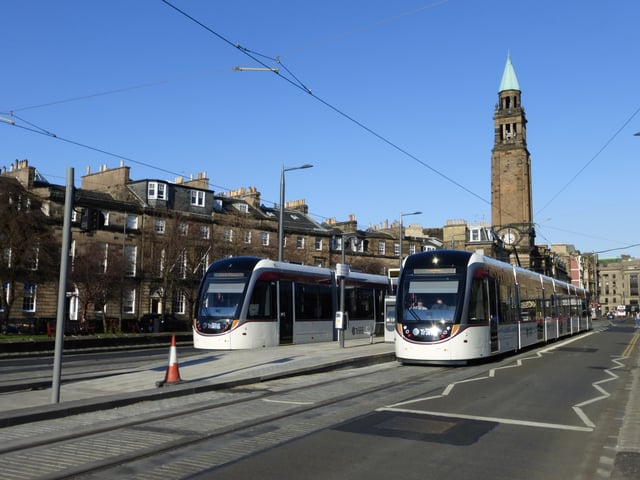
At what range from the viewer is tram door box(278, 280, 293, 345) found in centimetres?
2244

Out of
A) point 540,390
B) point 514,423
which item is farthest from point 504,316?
point 514,423

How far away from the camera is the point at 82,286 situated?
42.3 m

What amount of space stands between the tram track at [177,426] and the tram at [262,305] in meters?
7.08

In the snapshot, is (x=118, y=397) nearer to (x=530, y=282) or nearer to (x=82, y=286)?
(x=530, y=282)

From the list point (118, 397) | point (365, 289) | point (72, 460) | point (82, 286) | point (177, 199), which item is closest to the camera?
point (72, 460)

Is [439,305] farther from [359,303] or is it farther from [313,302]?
[359,303]

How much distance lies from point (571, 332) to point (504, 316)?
63.9 feet

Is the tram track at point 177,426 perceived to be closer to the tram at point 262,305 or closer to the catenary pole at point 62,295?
the catenary pole at point 62,295

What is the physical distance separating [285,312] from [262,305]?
1.60 m

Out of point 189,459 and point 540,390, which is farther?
point 540,390

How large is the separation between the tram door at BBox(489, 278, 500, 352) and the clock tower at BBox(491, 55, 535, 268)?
75618 millimetres

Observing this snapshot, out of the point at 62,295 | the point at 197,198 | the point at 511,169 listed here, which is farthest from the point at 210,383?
the point at 511,169

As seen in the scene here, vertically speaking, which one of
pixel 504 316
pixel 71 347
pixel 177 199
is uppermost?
pixel 177 199

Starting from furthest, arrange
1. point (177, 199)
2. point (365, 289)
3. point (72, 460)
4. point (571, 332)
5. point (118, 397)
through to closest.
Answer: point (177, 199) → point (571, 332) → point (365, 289) → point (118, 397) → point (72, 460)
